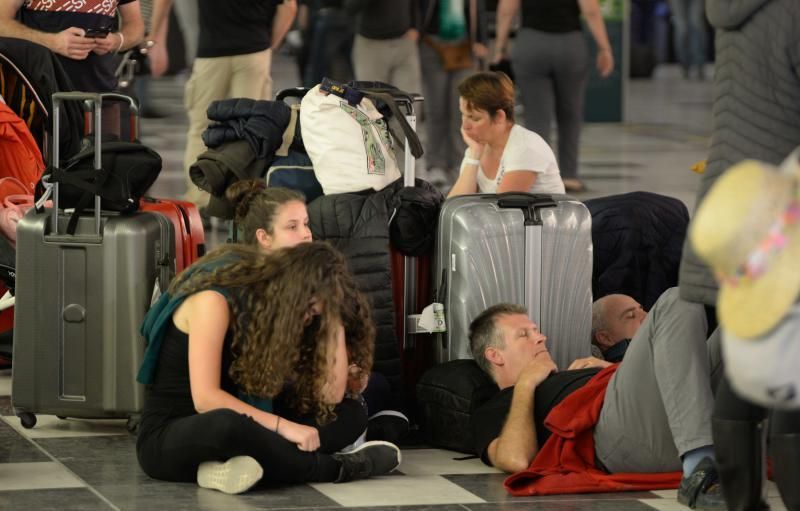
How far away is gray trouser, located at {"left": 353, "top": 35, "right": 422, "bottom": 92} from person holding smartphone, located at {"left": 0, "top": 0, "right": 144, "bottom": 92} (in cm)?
388

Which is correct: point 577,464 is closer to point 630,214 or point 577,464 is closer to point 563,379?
point 563,379

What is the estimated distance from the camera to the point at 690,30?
76.6 feet

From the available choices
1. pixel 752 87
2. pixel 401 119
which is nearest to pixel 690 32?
pixel 401 119

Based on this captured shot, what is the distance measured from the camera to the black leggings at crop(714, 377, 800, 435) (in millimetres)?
3664

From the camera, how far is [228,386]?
15.2 ft

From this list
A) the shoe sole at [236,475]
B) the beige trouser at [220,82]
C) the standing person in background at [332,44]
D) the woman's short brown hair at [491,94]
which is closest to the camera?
the shoe sole at [236,475]

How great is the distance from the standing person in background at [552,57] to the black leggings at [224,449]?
626 centimetres

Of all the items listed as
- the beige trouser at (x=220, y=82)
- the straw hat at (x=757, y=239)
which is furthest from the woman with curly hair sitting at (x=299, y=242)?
the beige trouser at (x=220, y=82)

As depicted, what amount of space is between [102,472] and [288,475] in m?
0.56

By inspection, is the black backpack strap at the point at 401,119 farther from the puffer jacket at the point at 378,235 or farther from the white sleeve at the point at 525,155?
the white sleeve at the point at 525,155

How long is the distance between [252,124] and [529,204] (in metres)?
0.95

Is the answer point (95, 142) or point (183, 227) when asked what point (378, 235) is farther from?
point (95, 142)

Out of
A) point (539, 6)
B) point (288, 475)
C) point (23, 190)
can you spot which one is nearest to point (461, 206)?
point (288, 475)

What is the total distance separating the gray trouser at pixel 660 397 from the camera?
171 inches
